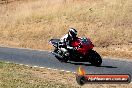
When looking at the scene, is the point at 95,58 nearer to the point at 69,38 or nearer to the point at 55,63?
the point at 69,38

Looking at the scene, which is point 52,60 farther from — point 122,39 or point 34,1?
point 34,1

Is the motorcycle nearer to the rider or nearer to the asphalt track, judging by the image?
the rider

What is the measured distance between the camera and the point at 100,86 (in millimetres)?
17797

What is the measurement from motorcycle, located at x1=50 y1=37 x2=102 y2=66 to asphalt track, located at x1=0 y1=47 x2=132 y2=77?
1.02 ft

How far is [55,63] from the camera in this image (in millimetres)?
23438

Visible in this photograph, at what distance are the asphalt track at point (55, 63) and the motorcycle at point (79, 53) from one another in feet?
1.02

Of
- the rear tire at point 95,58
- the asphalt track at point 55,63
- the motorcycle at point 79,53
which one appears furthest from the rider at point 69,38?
the rear tire at point 95,58

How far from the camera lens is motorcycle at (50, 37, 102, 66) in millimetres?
22453

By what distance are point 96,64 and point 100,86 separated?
15.7 ft

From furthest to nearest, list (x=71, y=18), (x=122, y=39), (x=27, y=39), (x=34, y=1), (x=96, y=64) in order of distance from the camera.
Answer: (x=34, y=1) < (x=71, y=18) < (x=27, y=39) < (x=122, y=39) < (x=96, y=64)

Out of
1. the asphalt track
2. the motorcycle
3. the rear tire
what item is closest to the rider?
the motorcycle

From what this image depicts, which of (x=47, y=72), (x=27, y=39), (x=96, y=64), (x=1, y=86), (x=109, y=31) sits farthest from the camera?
(x=27, y=39)

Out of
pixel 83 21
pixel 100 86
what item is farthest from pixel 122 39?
pixel 100 86

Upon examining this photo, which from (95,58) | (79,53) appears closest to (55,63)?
(79,53)
